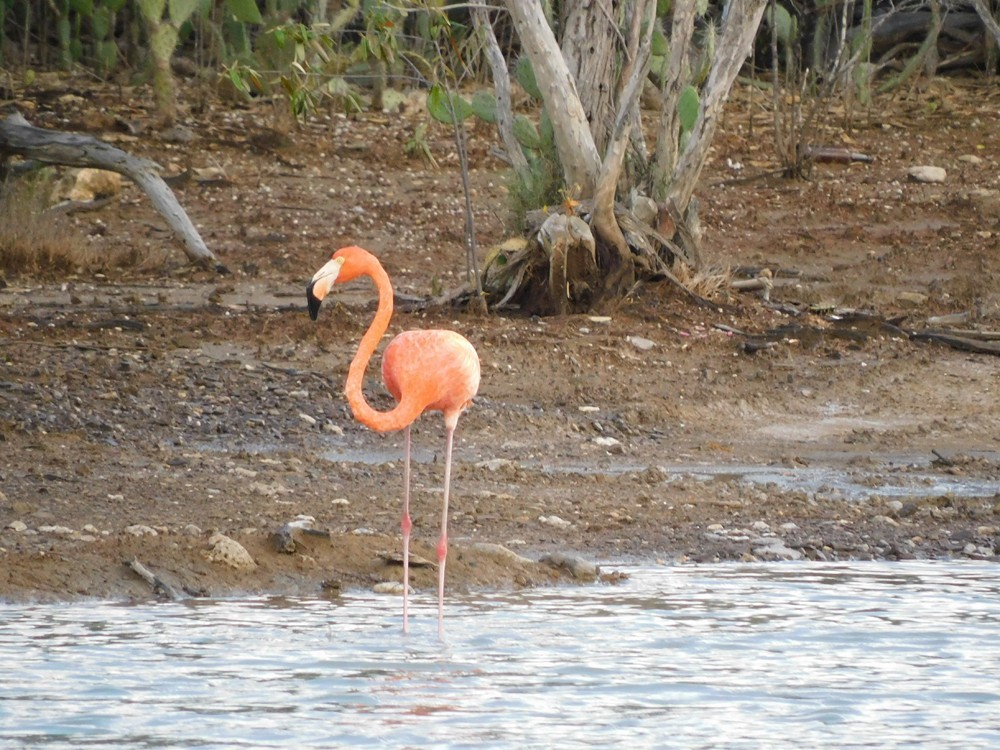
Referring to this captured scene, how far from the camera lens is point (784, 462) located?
884 centimetres

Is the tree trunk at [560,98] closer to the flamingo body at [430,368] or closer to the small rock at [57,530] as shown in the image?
the flamingo body at [430,368]

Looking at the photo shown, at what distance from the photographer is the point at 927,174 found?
1625 centimetres

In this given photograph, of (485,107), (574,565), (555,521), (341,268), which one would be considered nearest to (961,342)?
(485,107)

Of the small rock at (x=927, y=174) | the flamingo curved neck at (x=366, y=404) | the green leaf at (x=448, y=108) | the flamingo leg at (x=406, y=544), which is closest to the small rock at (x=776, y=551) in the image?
the flamingo leg at (x=406, y=544)

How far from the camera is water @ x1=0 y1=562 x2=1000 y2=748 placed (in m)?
4.93

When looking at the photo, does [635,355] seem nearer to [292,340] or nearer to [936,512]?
[292,340]

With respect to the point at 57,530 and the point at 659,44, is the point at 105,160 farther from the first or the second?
the point at 57,530

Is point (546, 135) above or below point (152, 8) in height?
below

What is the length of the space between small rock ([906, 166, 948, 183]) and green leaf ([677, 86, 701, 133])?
17.2 feet

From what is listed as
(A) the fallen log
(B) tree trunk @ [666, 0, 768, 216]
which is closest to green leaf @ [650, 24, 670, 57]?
(B) tree trunk @ [666, 0, 768, 216]

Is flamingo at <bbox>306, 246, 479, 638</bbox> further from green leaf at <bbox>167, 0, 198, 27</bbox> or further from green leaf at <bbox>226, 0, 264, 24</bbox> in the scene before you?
green leaf at <bbox>226, 0, 264, 24</bbox>

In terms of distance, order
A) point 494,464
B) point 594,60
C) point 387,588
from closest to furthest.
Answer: point 387,588 < point 494,464 < point 594,60

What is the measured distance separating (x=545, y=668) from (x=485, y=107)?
7267mm

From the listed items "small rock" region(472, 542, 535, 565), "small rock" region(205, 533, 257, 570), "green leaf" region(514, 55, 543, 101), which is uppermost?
"green leaf" region(514, 55, 543, 101)
